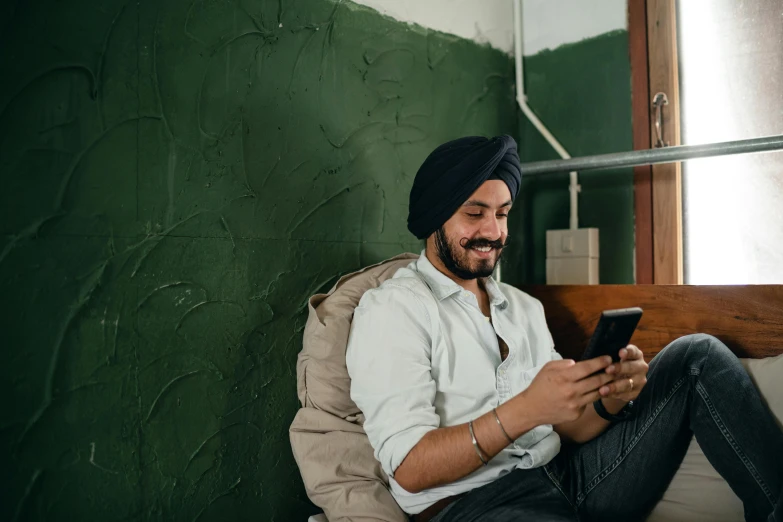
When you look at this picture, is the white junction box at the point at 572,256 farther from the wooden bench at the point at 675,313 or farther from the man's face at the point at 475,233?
the man's face at the point at 475,233

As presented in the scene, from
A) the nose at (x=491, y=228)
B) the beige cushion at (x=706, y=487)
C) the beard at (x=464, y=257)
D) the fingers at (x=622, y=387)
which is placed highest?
the nose at (x=491, y=228)

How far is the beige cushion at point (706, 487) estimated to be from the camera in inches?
50.3

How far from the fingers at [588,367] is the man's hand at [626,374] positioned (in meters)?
0.02

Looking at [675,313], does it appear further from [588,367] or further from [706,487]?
[588,367]

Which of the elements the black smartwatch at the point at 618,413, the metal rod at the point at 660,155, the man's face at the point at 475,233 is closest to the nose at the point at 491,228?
the man's face at the point at 475,233

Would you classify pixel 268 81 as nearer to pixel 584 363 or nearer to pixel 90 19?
pixel 90 19

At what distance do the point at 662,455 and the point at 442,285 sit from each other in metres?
0.59

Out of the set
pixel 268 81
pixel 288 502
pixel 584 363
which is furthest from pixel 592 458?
pixel 268 81

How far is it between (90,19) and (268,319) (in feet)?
2.38

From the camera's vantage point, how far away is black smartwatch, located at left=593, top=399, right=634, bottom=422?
1.31 metres

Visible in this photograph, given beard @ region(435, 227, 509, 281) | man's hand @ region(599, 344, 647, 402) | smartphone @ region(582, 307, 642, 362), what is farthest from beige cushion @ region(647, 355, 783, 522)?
beard @ region(435, 227, 509, 281)

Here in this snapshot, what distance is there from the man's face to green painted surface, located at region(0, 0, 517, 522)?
0.35 m

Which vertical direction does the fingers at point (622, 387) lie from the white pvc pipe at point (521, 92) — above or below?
below

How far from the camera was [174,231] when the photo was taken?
4.18ft
